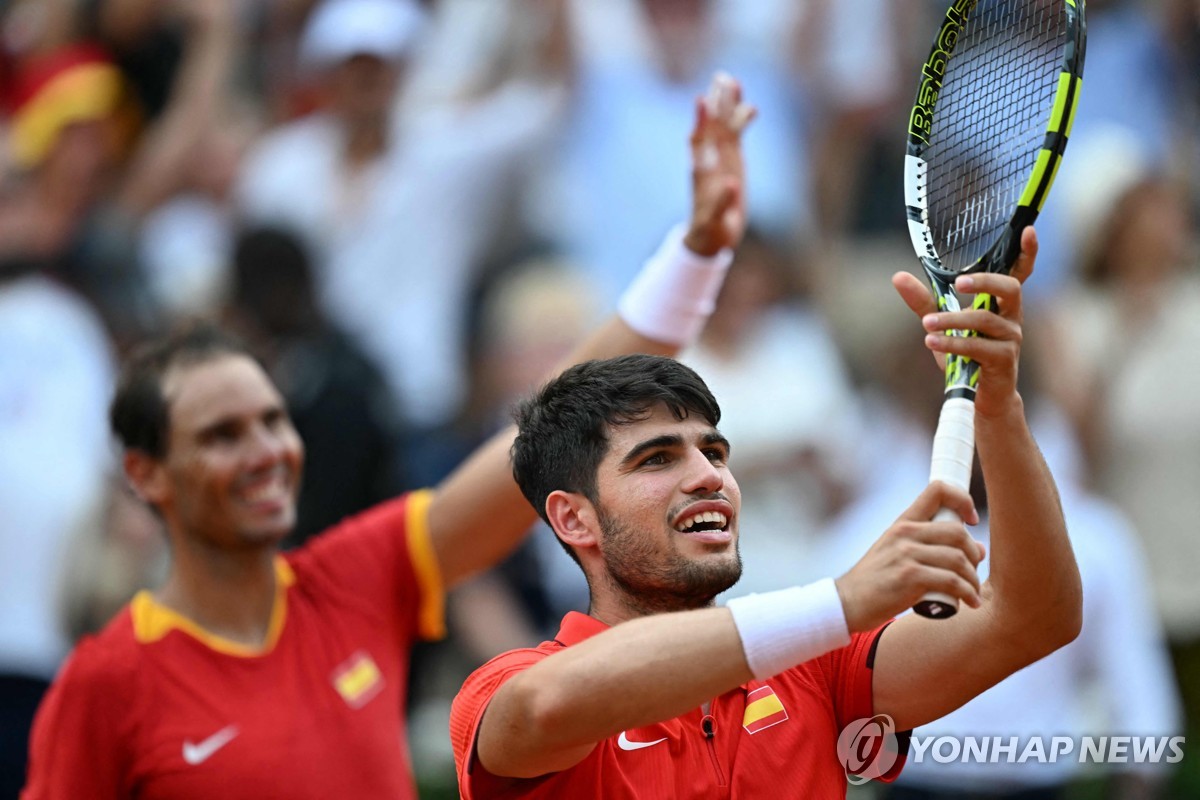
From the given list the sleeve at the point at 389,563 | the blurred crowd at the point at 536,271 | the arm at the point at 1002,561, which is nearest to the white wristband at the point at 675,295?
the sleeve at the point at 389,563

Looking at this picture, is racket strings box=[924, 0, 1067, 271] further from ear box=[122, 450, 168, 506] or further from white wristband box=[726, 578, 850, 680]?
ear box=[122, 450, 168, 506]

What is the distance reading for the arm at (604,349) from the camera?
4.46 metres

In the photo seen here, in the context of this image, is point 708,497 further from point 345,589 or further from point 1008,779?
point 1008,779

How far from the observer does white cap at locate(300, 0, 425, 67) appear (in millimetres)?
8703

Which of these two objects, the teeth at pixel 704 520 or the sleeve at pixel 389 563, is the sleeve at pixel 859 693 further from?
the sleeve at pixel 389 563

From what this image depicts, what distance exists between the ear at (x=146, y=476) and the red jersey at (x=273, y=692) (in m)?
0.32

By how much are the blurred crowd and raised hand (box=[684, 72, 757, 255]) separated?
225 centimetres

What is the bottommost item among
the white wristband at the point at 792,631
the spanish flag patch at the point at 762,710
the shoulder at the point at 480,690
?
the spanish flag patch at the point at 762,710

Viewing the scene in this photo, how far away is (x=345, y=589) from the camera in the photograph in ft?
15.2

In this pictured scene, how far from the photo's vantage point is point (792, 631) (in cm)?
284

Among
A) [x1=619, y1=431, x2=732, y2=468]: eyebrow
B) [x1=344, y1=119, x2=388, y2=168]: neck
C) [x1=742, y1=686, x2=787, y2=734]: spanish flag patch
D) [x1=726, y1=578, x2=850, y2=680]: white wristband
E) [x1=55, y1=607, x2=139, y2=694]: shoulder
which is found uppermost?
[x1=344, y1=119, x2=388, y2=168]: neck

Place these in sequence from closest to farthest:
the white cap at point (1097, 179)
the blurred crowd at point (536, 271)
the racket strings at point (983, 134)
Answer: the racket strings at point (983, 134)
the blurred crowd at point (536, 271)
the white cap at point (1097, 179)

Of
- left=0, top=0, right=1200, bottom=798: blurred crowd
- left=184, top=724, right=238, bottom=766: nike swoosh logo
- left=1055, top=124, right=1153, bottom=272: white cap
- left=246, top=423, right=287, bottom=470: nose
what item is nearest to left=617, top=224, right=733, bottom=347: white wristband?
left=246, top=423, right=287, bottom=470: nose

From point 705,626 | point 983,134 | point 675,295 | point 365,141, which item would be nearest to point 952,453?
point 705,626
